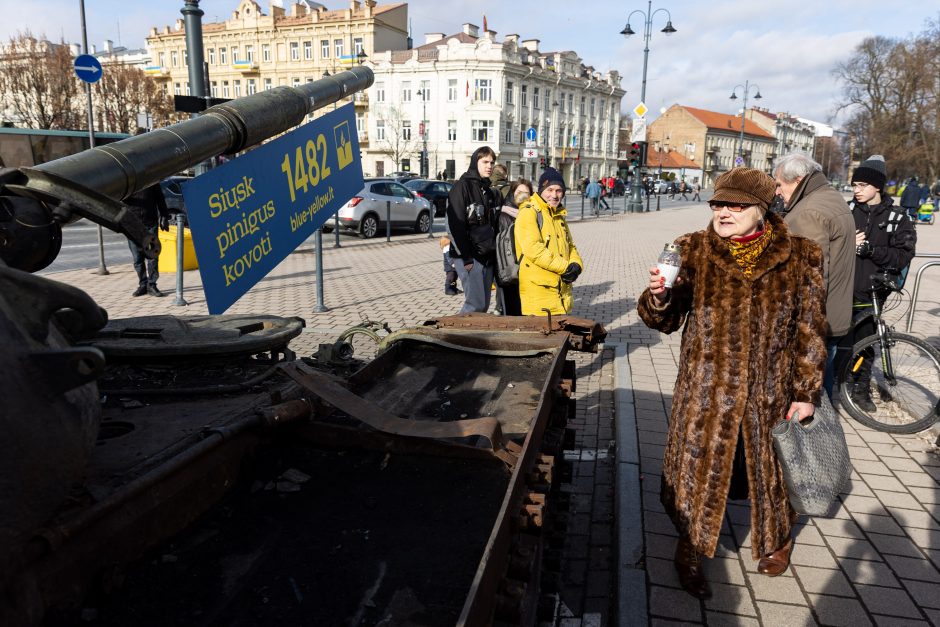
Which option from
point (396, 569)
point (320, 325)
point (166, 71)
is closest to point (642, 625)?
point (396, 569)

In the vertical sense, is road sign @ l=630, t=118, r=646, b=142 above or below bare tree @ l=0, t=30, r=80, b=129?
below

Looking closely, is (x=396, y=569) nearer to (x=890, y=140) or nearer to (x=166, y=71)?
(x=890, y=140)

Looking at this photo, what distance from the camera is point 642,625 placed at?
2.81 metres

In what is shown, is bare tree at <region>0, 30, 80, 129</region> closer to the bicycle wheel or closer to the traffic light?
the traffic light

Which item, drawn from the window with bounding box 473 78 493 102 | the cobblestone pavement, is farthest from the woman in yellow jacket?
the window with bounding box 473 78 493 102

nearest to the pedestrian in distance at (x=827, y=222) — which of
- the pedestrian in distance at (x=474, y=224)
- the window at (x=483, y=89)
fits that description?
the pedestrian in distance at (x=474, y=224)

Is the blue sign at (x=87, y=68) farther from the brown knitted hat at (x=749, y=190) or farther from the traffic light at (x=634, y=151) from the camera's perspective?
the traffic light at (x=634, y=151)

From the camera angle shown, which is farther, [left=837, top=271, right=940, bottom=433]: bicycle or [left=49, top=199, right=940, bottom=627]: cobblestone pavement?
[left=837, top=271, right=940, bottom=433]: bicycle

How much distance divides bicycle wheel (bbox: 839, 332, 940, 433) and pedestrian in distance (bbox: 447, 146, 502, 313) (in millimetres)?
3222

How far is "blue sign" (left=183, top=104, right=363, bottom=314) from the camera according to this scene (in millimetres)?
3271

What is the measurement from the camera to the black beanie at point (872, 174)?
535cm

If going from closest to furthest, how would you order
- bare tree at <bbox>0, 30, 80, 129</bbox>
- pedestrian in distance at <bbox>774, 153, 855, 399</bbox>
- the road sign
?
pedestrian in distance at <bbox>774, 153, 855, 399</bbox>
the road sign
bare tree at <bbox>0, 30, 80, 129</bbox>

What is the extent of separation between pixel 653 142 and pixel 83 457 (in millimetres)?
119365

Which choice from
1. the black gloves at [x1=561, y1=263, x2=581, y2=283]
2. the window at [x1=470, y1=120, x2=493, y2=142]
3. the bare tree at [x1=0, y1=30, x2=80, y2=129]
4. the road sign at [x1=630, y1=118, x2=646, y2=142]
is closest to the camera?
the black gloves at [x1=561, y1=263, x2=581, y2=283]
